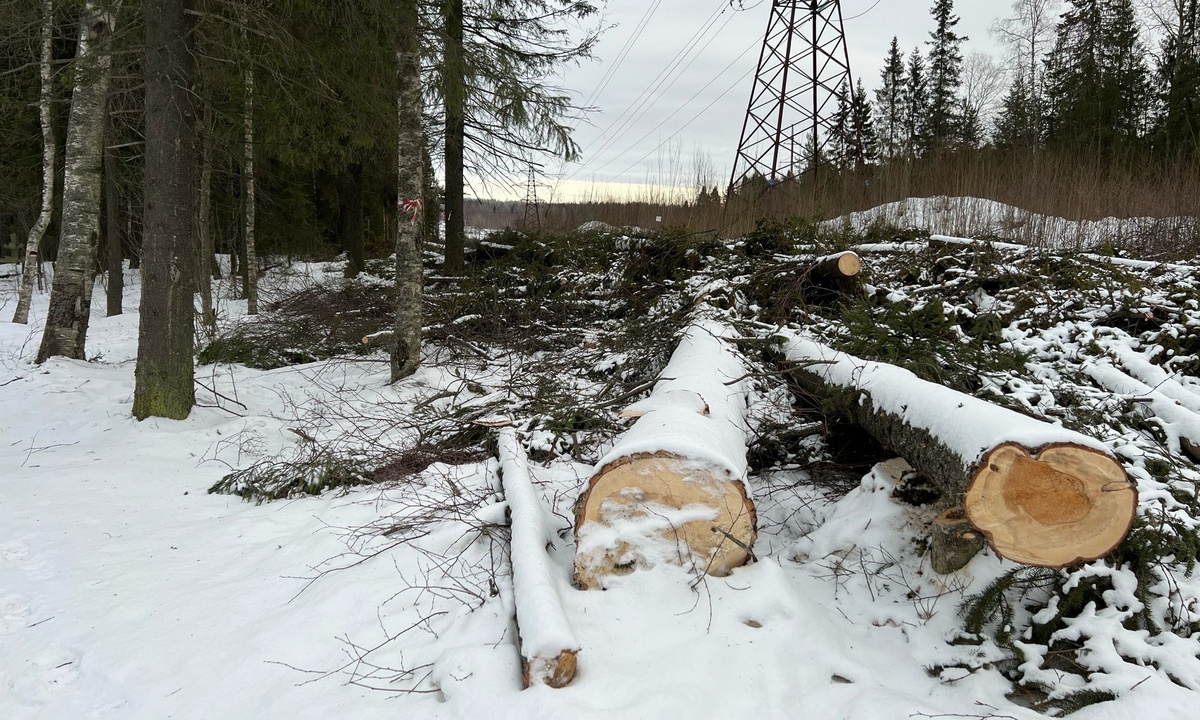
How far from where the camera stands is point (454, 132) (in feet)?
28.4

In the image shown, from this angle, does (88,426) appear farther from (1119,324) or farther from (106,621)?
(1119,324)

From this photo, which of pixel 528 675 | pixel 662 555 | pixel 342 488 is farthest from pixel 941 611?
pixel 342 488

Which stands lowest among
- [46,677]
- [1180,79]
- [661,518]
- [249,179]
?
[46,677]

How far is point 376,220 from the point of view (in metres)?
22.2

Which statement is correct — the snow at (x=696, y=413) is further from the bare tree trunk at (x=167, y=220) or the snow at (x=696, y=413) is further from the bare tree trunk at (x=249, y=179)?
the bare tree trunk at (x=249, y=179)

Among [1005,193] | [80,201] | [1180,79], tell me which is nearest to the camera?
[80,201]

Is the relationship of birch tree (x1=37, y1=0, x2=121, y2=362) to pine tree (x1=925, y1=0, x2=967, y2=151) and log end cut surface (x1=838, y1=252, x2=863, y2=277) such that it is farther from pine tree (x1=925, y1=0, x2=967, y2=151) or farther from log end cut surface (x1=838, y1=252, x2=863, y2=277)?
pine tree (x1=925, y1=0, x2=967, y2=151)

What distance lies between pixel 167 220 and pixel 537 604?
517 centimetres

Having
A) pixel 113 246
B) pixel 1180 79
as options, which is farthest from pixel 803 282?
pixel 1180 79

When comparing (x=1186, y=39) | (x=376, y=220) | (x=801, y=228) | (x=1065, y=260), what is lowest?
(x=1065, y=260)

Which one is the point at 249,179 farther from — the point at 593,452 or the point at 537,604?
the point at 537,604

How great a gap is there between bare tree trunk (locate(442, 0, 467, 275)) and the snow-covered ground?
4.77 m

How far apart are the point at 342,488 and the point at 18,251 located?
1090 inches

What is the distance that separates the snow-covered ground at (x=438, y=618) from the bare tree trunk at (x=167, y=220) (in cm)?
159
